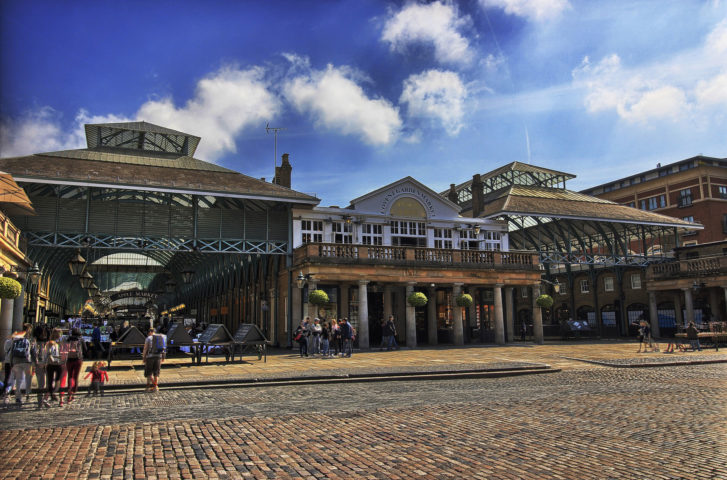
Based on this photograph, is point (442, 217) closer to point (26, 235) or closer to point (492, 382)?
point (492, 382)

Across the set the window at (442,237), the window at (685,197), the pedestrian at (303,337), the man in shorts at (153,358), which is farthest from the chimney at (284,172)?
the window at (685,197)

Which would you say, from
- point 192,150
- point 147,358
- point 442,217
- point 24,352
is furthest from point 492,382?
point 192,150

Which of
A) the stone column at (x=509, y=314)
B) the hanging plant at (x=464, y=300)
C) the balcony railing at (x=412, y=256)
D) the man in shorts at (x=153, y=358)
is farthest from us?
the stone column at (x=509, y=314)

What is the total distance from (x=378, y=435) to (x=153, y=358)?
758cm

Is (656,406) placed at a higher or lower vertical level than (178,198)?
lower

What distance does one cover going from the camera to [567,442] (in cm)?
782

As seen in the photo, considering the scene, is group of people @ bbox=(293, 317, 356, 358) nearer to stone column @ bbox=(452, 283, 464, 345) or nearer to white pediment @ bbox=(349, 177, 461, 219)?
stone column @ bbox=(452, 283, 464, 345)

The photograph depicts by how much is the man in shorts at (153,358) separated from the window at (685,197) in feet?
201

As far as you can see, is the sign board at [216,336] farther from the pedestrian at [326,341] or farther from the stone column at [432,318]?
the stone column at [432,318]

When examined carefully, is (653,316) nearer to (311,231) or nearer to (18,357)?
(311,231)

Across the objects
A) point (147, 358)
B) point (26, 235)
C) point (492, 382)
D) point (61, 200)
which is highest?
point (61, 200)

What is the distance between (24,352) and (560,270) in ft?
167

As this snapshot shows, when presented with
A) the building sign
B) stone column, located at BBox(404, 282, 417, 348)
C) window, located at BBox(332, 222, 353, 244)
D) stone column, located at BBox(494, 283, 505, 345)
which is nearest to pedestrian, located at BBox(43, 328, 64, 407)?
stone column, located at BBox(404, 282, 417, 348)

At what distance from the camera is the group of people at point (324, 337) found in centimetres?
2347
